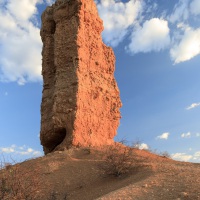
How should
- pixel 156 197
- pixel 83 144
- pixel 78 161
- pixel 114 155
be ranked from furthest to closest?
pixel 83 144
pixel 78 161
pixel 114 155
pixel 156 197

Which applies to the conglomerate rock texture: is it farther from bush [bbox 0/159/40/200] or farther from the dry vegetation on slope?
bush [bbox 0/159/40/200]

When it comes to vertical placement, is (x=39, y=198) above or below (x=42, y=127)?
below

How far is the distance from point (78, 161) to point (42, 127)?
4.65 m

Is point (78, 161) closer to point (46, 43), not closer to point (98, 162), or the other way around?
point (98, 162)

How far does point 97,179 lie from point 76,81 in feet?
19.2

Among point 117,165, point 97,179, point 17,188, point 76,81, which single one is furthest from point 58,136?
point 17,188

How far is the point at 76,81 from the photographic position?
15.5m

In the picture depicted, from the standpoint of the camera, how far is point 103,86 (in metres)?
17.6

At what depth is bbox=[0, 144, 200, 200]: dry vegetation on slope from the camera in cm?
781

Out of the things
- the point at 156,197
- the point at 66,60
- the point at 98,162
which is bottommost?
the point at 156,197

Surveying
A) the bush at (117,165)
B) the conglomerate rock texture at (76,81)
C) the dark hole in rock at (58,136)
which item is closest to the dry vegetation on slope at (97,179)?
the bush at (117,165)

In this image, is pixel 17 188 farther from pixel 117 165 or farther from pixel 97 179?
pixel 117 165

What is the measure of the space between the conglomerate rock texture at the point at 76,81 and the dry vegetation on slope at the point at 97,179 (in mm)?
2025

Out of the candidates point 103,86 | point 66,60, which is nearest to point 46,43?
point 66,60
